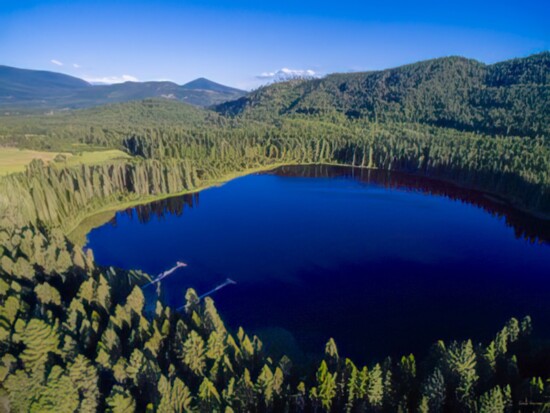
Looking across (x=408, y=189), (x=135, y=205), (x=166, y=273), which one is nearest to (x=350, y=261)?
(x=166, y=273)

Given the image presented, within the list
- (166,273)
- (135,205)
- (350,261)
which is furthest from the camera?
(135,205)

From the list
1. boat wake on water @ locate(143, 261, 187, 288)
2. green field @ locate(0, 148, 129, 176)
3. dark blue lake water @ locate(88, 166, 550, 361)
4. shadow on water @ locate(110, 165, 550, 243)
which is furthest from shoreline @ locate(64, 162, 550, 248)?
green field @ locate(0, 148, 129, 176)

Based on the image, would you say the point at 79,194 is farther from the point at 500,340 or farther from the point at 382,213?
the point at 500,340

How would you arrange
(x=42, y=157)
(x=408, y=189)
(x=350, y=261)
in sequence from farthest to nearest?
(x=42, y=157)
(x=408, y=189)
(x=350, y=261)

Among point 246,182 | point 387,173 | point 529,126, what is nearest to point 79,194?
point 246,182

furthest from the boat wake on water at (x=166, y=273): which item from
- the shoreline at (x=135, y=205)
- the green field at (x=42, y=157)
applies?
the green field at (x=42, y=157)

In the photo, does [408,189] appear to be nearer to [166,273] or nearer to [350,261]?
[350,261]

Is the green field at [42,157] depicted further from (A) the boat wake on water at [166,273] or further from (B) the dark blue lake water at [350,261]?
(A) the boat wake on water at [166,273]

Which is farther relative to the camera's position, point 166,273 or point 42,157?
point 42,157
